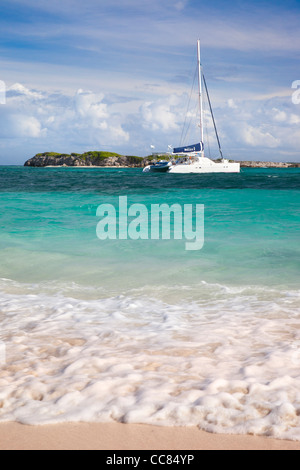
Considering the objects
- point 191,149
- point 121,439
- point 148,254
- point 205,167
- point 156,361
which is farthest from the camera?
point 191,149

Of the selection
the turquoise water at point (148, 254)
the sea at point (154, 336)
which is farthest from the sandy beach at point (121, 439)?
the turquoise water at point (148, 254)

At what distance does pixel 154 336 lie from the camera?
437 centimetres

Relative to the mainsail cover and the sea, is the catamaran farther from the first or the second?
the sea

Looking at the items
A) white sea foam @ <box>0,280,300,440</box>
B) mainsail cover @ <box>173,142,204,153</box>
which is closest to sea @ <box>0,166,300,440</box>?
white sea foam @ <box>0,280,300,440</box>

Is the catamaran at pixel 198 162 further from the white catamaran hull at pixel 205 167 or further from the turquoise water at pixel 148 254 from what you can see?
the turquoise water at pixel 148 254

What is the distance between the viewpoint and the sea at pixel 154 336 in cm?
296

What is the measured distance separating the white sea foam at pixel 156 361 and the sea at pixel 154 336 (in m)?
0.01

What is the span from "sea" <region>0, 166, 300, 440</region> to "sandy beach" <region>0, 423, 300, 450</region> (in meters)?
0.07

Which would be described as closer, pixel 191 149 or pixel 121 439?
pixel 121 439

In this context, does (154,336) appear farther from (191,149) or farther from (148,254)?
(191,149)

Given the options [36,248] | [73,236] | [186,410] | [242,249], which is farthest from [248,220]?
[186,410]

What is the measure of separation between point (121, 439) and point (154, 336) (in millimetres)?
1743

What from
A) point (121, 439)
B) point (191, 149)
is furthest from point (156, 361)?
point (191, 149)

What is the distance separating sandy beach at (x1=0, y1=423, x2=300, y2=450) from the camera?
2.59 meters
